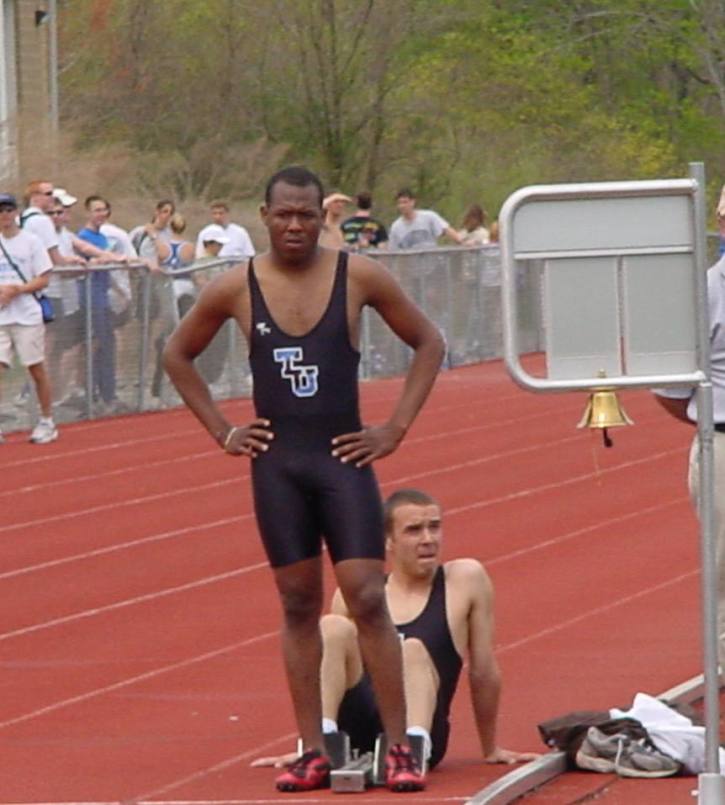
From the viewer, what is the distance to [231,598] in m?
13.1

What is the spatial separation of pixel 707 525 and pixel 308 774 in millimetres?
1686

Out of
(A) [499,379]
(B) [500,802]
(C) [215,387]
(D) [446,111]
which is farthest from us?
(D) [446,111]

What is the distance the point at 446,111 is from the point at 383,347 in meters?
19.0

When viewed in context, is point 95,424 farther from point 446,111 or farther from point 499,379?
point 446,111

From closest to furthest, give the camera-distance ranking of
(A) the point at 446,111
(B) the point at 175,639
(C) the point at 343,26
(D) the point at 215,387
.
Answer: (B) the point at 175,639 → (D) the point at 215,387 → (C) the point at 343,26 → (A) the point at 446,111

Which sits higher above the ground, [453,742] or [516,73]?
[516,73]

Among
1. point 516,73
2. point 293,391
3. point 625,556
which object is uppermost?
point 516,73

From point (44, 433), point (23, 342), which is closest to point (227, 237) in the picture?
point (44, 433)

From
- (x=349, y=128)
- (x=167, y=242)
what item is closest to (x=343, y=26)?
(x=349, y=128)

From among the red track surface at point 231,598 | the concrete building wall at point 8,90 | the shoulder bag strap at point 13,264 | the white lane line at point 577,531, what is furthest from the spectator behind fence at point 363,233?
the white lane line at point 577,531

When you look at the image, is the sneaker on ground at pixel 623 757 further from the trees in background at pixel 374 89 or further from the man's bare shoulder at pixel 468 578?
the trees in background at pixel 374 89

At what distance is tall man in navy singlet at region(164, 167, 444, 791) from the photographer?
8070 mm

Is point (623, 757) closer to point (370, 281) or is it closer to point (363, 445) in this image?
point (363, 445)

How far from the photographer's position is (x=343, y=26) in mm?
42094
